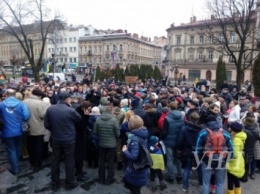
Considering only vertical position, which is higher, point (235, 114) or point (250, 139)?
point (235, 114)

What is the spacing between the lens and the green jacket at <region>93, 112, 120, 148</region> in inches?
199

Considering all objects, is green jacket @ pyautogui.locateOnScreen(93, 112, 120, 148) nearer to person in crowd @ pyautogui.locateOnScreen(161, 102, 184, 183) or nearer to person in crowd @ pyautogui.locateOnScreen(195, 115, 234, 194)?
person in crowd @ pyautogui.locateOnScreen(161, 102, 184, 183)

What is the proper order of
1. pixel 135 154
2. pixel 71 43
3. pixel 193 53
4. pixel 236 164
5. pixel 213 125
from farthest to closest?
pixel 71 43 < pixel 193 53 < pixel 236 164 < pixel 213 125 < pixel 135 154

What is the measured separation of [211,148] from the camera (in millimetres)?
4160

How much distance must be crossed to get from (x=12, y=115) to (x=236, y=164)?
4.99 metres

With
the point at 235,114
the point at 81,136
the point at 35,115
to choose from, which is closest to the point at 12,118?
the point at 35,115

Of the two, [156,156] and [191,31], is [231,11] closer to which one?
[156,156]

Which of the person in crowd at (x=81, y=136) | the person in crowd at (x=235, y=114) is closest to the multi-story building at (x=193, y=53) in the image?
the person in crowd at (x=235, y=114)

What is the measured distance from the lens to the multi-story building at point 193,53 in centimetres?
5472

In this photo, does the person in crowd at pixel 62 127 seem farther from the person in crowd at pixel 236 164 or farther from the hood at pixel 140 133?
the person in crowd at pixel 236 164

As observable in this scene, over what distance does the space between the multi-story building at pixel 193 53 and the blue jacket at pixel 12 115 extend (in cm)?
5179

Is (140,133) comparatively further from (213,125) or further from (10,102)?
(10,102)

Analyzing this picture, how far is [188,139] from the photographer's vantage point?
196 inches

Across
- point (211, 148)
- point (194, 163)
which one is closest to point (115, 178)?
point (194, 163)
